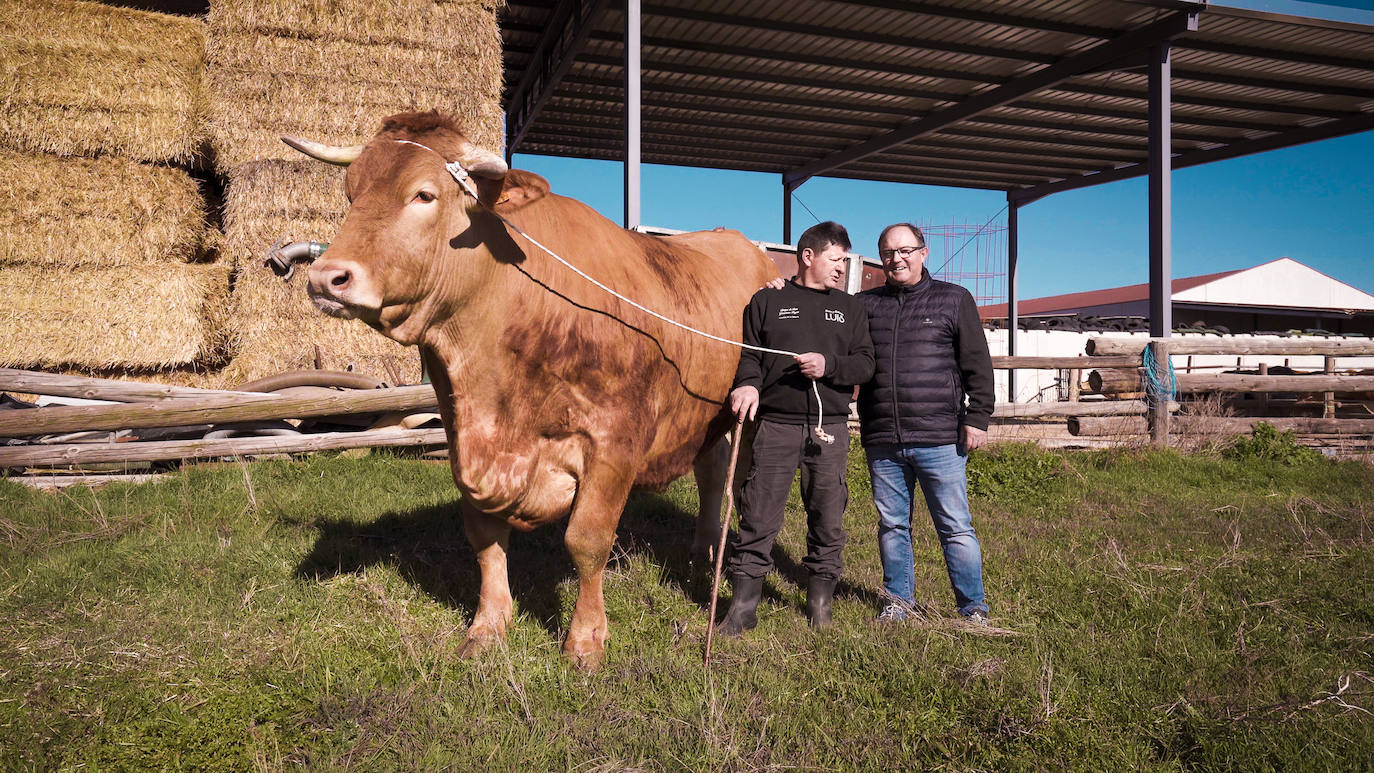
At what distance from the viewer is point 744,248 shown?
5.06 m

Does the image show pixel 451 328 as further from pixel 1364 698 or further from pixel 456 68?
pixel 456 68

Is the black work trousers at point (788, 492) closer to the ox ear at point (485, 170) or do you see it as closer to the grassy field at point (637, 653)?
the grassy field at point (637, 653)

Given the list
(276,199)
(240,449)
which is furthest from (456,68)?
(240,449)

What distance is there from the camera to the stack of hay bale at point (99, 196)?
760 cm

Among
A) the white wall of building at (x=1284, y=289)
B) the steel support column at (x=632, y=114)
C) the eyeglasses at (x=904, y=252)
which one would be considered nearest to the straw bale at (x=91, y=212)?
the steel support column at (x=632, y=114)

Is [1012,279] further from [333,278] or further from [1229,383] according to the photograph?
[333,278]

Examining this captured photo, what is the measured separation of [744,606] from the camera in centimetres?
371

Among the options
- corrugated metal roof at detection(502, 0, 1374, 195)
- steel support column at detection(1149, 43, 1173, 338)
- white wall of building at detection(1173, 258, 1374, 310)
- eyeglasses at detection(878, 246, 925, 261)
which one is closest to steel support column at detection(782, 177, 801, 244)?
corrugated metal roof at detection(502, 0, 1374, 195)

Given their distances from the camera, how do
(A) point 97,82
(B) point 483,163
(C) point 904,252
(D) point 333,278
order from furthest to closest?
(A) point 97,82 < (C) point 904,252 < (B) point 483,163 < (D) point 333,278

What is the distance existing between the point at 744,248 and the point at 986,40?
8.10 meters

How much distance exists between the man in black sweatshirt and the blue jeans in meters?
0.27

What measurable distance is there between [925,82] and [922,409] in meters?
10.4

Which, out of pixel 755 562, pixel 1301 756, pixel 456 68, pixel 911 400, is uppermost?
pixel 456 68

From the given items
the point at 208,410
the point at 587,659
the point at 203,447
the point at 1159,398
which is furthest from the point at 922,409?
the point at 1159,398
